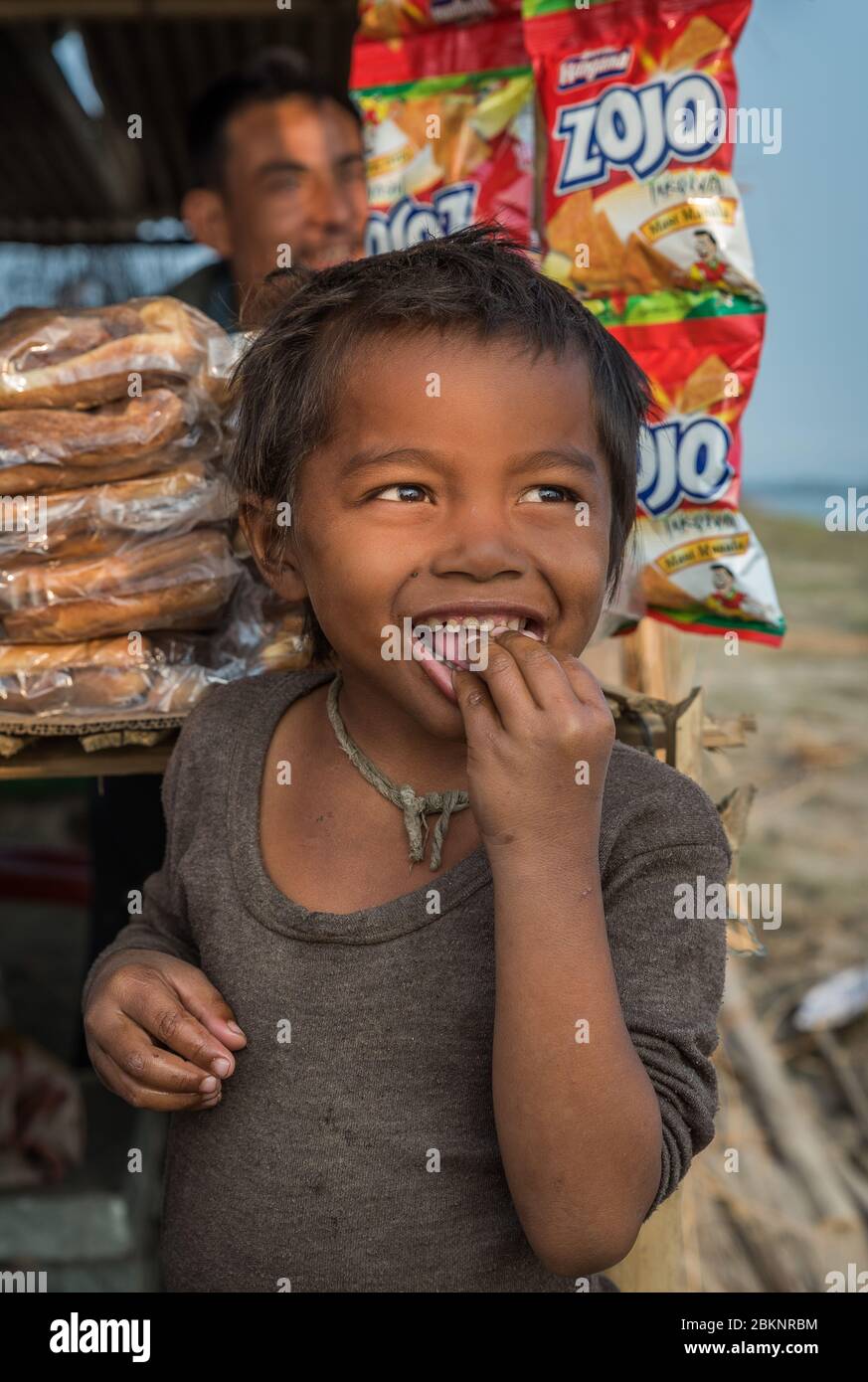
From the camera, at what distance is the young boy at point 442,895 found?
104 cm

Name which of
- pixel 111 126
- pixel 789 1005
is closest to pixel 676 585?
pixel 789 1005

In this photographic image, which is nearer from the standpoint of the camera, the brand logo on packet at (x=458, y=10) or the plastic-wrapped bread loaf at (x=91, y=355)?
the plastic-wrapped bread loaf at (x=91, y=355)

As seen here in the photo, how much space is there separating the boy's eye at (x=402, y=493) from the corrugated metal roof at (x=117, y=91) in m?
2.83

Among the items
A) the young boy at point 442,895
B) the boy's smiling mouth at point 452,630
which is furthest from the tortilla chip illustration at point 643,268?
the boy's smiling mouth at point 452,630

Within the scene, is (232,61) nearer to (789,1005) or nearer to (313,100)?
(313,100)

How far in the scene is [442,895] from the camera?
1.23m

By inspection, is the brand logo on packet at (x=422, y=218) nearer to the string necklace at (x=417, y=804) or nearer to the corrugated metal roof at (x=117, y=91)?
the string necklace at (x=417, y=804)

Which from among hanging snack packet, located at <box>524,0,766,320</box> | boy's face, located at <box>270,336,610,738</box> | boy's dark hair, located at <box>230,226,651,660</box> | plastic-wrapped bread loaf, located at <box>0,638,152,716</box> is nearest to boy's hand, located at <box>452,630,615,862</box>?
boy's face, located at <box>270,336,610,738</box>

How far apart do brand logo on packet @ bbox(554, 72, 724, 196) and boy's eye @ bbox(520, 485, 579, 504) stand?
2.55 feet

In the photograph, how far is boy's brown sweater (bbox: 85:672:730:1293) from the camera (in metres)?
1.19

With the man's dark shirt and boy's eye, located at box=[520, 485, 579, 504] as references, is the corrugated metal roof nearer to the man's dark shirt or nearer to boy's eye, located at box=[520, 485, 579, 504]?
the man's dark shirt

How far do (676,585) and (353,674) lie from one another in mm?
651

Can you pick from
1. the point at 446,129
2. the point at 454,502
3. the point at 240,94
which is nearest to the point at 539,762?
the point at 454,502
